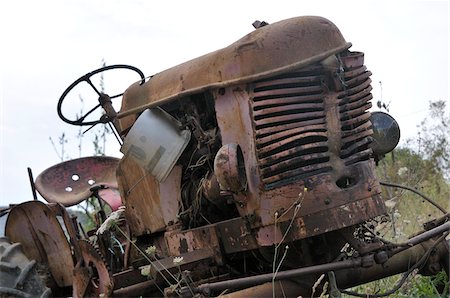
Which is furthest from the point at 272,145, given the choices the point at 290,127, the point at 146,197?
the point at 146,197

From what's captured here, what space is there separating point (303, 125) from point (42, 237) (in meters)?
2.23

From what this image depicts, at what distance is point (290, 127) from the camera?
3445 mm

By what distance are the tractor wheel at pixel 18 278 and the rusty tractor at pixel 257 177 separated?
0.15 ft

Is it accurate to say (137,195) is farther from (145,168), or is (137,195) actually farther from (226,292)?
(226,292)

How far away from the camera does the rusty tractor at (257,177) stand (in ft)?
11.3

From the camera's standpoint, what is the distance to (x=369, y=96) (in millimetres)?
3748

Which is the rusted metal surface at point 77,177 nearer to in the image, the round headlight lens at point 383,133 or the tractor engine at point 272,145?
the tractor engine at point 272,145

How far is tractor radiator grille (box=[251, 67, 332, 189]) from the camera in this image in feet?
11.2

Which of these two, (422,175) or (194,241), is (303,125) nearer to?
(194,241)

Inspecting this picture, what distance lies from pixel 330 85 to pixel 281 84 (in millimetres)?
265

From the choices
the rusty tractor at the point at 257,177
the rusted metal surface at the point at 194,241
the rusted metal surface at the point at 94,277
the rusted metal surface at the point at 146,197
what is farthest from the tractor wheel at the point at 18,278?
the rusted metal surface at the point at 194,241

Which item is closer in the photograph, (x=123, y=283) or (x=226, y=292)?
(x=226, y=292)

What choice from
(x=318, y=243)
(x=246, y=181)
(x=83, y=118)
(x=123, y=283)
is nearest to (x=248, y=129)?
(x=246, y=181)

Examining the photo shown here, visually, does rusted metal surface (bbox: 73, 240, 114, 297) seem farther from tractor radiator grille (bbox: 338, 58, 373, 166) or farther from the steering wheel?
tractor radiator grille (bbox: 338, 58, 373, 166)
